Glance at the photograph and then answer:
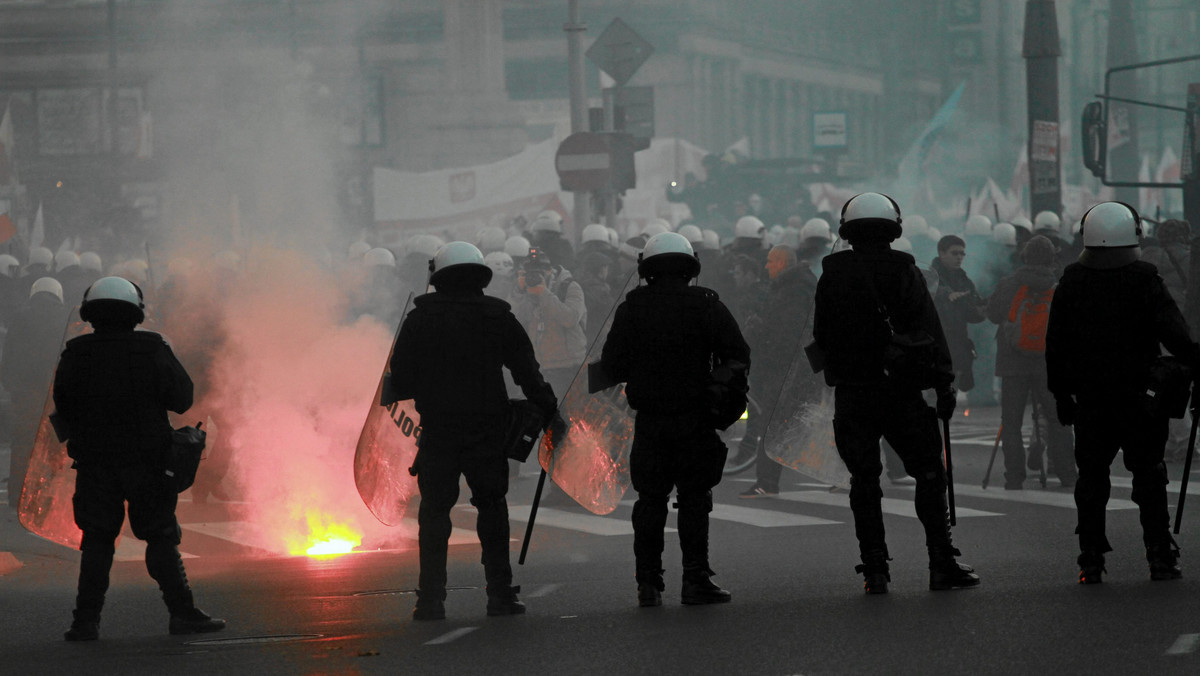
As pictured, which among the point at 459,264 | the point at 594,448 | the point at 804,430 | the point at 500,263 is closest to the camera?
the point at 459,264

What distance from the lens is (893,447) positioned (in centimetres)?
751

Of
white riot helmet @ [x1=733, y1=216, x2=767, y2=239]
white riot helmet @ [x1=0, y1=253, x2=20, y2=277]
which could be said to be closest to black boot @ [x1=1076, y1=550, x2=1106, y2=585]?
white riot helmet @ [x1=733, y1=216, x2=767, y2=239]

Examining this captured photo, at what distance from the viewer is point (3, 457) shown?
17.0m

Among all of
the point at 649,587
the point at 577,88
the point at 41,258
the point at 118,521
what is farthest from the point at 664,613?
the point at 577,88

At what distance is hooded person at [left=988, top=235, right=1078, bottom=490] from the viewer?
1199 cm

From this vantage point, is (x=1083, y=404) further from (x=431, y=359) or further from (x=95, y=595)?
(x=95, y=595)

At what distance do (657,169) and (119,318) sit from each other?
29.9 meters

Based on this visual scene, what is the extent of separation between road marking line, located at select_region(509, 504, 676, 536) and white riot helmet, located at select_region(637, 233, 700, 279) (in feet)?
11.5

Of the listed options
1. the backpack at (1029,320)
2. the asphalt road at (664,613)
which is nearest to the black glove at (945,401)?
the asphalt road at (664,613)

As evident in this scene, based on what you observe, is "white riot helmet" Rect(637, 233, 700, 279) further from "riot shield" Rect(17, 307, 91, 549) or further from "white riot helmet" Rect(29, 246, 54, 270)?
"white riot helmet" Rect(29, 246, 54, 270)

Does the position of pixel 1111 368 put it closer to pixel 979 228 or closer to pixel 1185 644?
pixel 1185 644

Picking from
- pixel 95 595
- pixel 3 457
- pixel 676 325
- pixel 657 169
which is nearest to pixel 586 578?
pixel 676 325

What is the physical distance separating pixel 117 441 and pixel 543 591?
209cm

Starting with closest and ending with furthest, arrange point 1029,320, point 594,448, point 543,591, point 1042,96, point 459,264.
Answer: point 459,264, point 543,591, point 594,448, point 1029,320, point 1042,96
